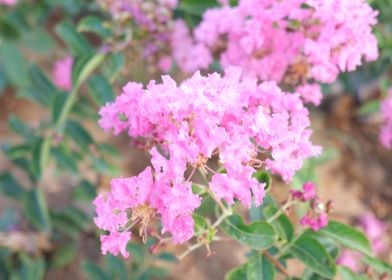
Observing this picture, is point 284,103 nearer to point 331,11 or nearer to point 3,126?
point 331,11

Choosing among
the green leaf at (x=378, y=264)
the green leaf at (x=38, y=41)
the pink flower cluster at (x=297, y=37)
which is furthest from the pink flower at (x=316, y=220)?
the green leaf at (x=38, y=41)

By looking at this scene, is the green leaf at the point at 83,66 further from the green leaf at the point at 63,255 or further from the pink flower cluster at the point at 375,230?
the pink flower cluster at the point at 375,230

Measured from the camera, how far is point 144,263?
6.79 feet

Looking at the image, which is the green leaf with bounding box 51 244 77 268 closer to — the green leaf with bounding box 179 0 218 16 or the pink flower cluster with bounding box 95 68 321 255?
the green leaf with bounding box 179 0 218 16

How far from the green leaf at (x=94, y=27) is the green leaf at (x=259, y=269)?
84 centimetres

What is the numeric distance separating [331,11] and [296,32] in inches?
5.1

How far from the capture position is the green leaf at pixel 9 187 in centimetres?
225

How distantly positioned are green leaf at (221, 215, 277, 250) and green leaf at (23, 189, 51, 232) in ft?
3.21

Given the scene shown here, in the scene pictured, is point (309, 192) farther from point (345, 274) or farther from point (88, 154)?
point (88, 154)

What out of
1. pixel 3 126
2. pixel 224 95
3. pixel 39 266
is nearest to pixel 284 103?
pixel 224 95

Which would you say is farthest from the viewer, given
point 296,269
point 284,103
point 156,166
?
point 296,269

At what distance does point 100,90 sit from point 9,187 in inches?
24.2

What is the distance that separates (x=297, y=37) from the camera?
150 centimetres

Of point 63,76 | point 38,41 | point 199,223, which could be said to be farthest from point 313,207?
point 38,41
